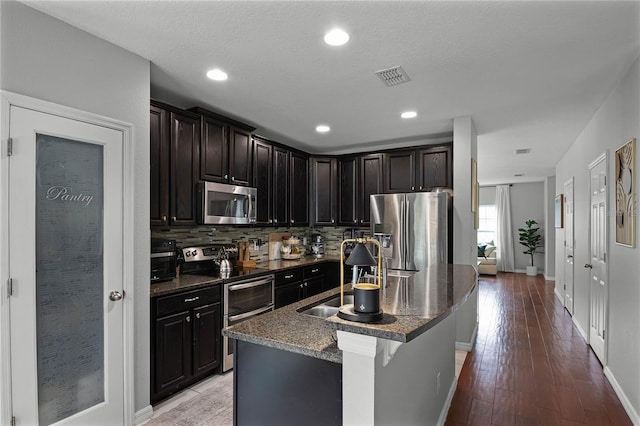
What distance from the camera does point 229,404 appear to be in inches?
106

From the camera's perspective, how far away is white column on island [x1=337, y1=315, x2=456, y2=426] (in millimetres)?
1258

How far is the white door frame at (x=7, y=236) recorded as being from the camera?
1.79 m

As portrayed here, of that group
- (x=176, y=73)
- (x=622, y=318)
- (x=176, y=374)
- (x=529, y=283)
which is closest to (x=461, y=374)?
(x=622, y=318)

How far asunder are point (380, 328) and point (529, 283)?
338 inches

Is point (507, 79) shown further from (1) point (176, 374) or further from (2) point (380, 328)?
(1) point (176, 374)

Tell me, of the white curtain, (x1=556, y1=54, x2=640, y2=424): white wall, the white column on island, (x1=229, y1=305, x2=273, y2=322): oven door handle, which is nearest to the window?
the white curtain

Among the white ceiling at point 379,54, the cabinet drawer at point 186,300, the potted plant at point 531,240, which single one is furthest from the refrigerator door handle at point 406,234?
the potted plant at point 531,240

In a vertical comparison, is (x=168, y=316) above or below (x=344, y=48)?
below

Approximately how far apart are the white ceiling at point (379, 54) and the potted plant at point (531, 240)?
649cm

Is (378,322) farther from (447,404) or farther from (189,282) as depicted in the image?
(189,282)

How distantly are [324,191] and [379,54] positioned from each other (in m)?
2.99

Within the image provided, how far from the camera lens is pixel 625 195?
8.79 ft

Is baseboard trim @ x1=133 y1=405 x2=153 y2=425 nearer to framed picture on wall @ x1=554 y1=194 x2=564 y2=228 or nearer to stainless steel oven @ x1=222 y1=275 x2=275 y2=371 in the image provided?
stainless steel oven @ x1=222 y1=275 x2=275 y2=371

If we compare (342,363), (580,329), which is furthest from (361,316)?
(580,329)
